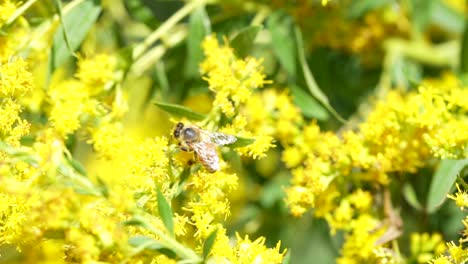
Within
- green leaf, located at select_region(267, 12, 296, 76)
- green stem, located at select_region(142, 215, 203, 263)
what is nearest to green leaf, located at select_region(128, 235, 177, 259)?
green stem, located at select_region(142, 215, 203, 263)

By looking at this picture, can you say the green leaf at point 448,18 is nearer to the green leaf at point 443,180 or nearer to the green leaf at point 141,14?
the green leaf at point 443,180

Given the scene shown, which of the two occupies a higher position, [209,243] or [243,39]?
[243,39]

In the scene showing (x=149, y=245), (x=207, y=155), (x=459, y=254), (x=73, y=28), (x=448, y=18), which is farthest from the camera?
(x=448, y=18)

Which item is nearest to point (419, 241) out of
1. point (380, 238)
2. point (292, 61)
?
point (380, 238)

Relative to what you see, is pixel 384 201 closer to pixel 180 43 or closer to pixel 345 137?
pixel 345 137

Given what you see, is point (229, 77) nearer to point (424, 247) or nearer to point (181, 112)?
point (181, 112)

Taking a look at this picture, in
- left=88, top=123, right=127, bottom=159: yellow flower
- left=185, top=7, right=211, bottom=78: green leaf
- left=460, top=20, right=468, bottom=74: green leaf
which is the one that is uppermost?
left=185, top=7, right=211, bottom=78: green leaf

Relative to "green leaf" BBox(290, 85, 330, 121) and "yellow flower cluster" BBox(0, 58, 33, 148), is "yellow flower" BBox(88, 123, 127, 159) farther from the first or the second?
"green leaf" BBox(290, 85, 330, 121)

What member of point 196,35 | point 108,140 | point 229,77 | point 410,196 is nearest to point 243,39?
point 229,77
